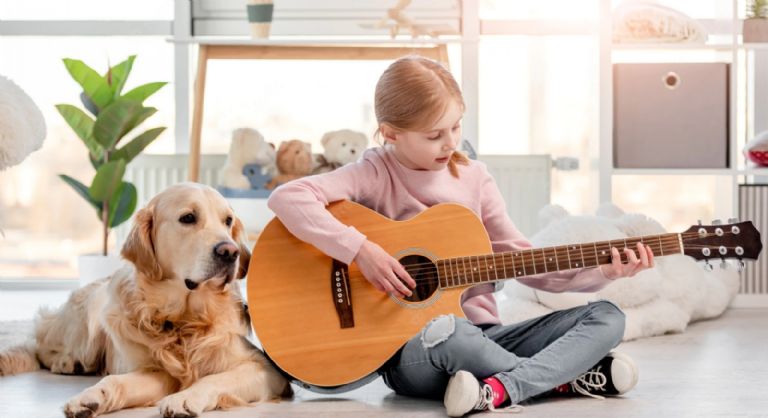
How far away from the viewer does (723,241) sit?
1.88 metres

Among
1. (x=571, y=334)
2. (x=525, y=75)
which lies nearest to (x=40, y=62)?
(x=525, y=75)

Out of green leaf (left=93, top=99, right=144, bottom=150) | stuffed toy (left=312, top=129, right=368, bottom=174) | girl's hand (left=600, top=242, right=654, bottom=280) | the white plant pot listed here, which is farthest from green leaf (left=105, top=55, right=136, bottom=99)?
girl's hand (left=600, top=242, right=654, bottom=280)

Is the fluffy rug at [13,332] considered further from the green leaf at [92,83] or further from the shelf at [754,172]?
the shelf at [754,172]

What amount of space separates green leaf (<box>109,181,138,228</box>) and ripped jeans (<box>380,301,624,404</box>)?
2030 millimetres

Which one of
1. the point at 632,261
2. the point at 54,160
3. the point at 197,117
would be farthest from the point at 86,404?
the point at 54,160

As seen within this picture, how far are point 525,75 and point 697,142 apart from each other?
1.05 metres

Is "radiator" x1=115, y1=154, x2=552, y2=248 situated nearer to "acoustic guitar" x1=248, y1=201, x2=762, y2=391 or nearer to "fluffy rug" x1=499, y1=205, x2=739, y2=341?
"fluffy rug" x1=499, y1=205, x2=739, y2=341

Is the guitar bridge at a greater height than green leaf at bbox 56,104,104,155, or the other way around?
green leaf at bbox 56,104,104,155

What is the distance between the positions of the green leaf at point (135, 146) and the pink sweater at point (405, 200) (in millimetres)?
1805

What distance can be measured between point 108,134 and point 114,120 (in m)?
0.06

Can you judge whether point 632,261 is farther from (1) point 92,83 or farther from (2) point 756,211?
(1) point 92,83

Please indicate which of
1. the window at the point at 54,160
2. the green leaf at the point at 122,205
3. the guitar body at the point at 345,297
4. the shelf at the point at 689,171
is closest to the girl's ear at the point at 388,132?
the guitar body at the point at 345,297

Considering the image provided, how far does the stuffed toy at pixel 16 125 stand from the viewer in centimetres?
243

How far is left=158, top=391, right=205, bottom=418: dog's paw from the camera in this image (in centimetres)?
179
